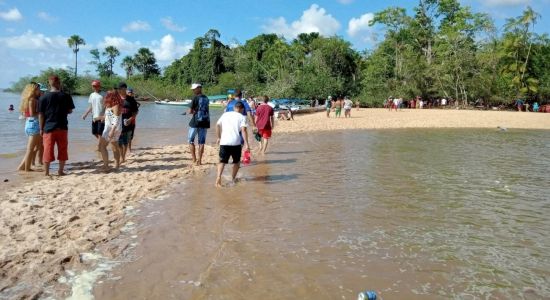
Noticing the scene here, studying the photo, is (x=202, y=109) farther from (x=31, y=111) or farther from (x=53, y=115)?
(x=31, y=111)

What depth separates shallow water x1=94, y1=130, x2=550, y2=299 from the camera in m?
3.77

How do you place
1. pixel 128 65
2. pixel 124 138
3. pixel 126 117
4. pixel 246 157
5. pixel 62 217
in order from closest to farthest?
pixel 62 217
pixel 246 157
pixel 126 117
pixel 124 138
pixel 128 65

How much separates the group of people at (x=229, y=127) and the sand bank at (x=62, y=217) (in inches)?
34.0

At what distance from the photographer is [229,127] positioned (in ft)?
24.6

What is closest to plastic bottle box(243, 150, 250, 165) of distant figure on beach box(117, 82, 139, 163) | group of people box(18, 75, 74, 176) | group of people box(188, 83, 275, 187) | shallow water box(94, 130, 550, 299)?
group of people box(188, 83, 275, 187)

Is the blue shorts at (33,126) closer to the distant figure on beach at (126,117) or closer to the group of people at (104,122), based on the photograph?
the group of people at (104,122)

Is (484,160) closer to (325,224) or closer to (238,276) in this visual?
(325,224)

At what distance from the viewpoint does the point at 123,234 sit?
16.5ft

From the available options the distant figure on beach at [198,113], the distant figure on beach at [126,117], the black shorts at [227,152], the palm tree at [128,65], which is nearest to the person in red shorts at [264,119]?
the distant figure on beach at [198,113]

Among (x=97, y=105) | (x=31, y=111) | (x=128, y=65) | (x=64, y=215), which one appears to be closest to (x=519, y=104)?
(x=97, y=105)

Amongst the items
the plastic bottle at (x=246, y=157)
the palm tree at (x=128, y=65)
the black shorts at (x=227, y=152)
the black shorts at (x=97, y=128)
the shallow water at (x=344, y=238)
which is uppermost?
the palm tree at (x=128, y=65)

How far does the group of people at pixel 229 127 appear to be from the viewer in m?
7.48

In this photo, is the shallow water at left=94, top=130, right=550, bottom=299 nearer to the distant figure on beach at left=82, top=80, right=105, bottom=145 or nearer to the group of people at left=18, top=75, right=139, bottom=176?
the group of people at left=18, top=75, right=139, bottom=176

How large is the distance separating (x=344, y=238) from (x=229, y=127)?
3.30m
